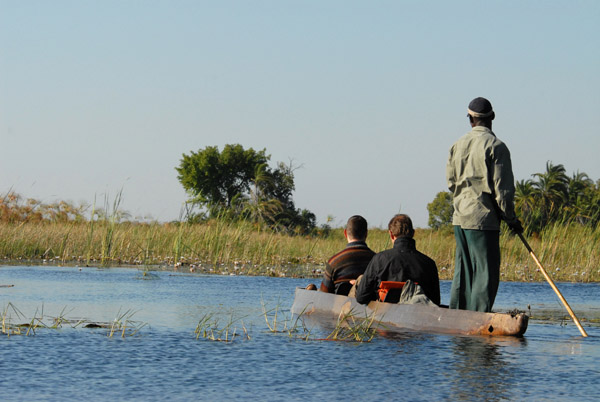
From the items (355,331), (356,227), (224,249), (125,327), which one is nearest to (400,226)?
(356,227)

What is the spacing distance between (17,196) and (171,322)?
2606 cm

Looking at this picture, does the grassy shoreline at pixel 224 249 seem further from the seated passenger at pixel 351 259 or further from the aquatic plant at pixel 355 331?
the aquatic plant at pixel 355 331

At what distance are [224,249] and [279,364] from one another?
51.4ft

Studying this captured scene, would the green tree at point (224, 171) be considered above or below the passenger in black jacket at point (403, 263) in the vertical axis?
above

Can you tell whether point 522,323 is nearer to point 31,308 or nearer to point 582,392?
point 582,392

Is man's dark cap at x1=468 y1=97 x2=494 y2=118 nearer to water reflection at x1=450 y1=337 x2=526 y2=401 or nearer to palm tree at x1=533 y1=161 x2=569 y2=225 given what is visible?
water reflection at x1=450 y1=337 x2=526 y2=401

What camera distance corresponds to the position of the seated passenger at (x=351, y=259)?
1091 cm

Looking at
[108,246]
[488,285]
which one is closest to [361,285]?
Result: [488,285]

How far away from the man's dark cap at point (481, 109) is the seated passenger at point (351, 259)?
210 centimetres

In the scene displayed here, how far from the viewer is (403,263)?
9633 millimetres

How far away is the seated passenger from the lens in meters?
10.9

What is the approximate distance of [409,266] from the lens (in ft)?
31.7

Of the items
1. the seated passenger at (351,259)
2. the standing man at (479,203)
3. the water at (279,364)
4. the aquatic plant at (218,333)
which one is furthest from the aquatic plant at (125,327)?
the standing man at (479,203)

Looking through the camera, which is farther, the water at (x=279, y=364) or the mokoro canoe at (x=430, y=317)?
the mokoro canoe at (x=430, y=317)
